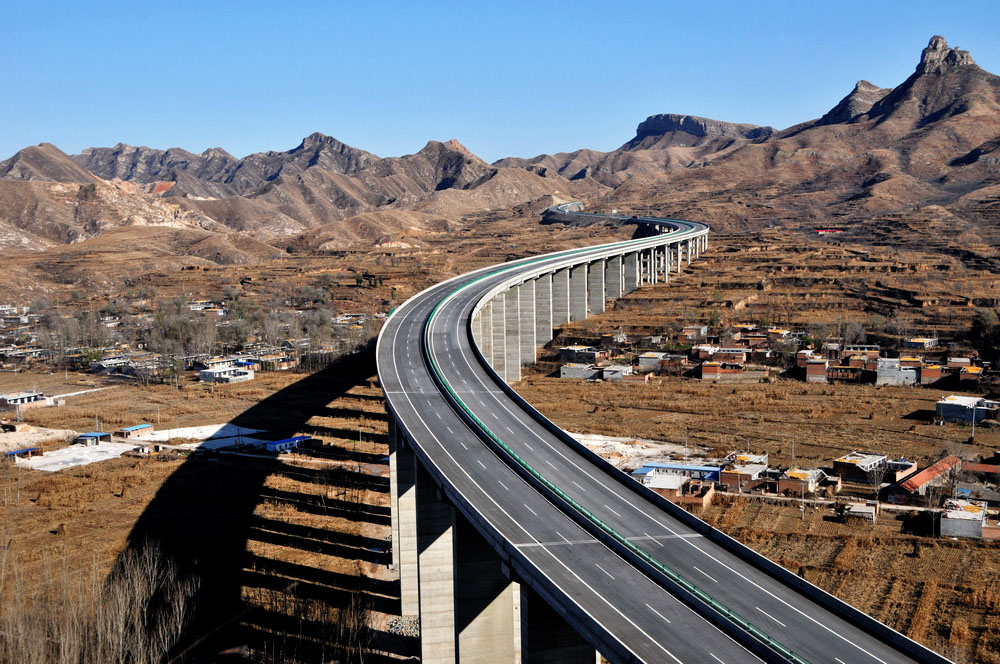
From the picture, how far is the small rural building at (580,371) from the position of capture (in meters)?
78.3

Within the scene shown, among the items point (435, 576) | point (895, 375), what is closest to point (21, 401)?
point (435, 576)

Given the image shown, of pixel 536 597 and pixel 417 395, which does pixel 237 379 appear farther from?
pixel 536 597

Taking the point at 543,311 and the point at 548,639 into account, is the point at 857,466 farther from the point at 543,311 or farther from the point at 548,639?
the point at 543,311

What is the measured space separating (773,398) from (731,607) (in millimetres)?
49426

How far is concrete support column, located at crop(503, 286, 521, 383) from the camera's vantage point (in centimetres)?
7950

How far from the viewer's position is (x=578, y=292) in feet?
342

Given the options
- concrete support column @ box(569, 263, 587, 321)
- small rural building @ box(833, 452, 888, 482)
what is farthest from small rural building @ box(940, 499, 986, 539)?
concrete support column @ box(569, 263, 587, 321)

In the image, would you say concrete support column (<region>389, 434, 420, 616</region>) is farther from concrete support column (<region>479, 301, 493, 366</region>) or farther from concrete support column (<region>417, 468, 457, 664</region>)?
concrete support column (<region>479, 301, 493, 366</region>)

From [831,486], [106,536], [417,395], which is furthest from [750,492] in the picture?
[106,536]

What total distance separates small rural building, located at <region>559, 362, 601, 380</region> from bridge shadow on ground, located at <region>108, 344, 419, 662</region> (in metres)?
21.0

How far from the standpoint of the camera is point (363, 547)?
42875mm

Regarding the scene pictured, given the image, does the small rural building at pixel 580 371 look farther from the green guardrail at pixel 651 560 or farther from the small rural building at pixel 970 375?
the green guardrail at pixel 651 560

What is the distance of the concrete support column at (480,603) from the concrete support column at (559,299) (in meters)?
73.0

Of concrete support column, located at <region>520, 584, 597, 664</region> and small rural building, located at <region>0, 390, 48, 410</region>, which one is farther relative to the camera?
small rural building, located at <region>0, 390, 48, 410</region>
